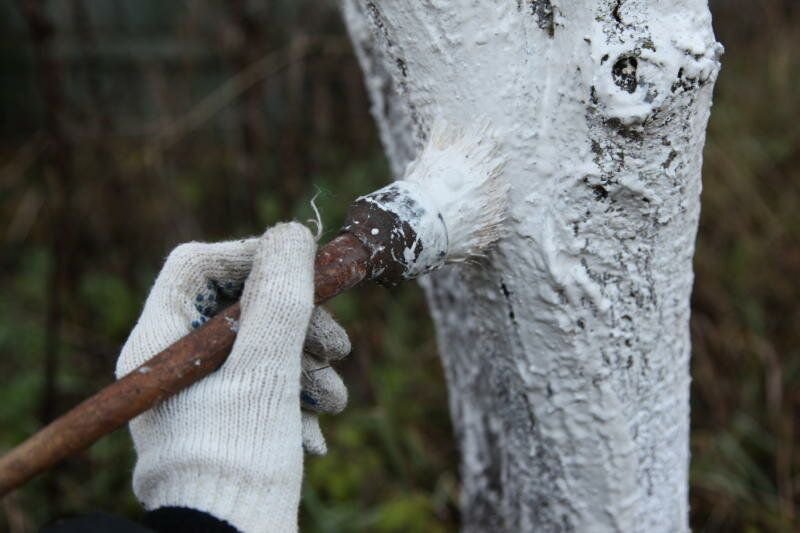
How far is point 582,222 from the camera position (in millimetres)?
946

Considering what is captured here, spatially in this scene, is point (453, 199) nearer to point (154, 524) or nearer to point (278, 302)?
point (278, 302)

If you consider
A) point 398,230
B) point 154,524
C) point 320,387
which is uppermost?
point 398,230

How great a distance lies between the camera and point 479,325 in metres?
1.14

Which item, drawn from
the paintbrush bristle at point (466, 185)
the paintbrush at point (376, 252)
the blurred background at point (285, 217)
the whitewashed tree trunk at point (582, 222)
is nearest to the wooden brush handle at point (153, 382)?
the paintbrush at point (376, 252)

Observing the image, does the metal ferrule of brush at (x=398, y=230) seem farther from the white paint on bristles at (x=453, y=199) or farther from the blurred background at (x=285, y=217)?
the blurred background at (x=285, y=217)

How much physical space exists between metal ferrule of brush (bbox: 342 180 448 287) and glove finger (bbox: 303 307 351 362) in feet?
0.27

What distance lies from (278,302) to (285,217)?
1875mm

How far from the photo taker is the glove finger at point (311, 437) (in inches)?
38.7

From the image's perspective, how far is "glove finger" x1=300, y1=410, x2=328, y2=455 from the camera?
0.98 meters

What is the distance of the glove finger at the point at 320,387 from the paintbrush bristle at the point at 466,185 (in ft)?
0.68

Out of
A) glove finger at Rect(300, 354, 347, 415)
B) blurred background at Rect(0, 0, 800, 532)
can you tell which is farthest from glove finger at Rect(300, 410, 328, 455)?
blurred background at Rect(0, 0, 800, 532)

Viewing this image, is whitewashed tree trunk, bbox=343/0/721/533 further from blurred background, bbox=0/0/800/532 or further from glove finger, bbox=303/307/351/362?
blurred background, bbox=0/0/800/532

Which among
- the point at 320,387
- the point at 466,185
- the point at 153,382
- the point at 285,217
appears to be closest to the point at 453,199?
the point at 466,185

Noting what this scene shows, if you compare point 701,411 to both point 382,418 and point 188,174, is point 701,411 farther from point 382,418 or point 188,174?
point 188,174
